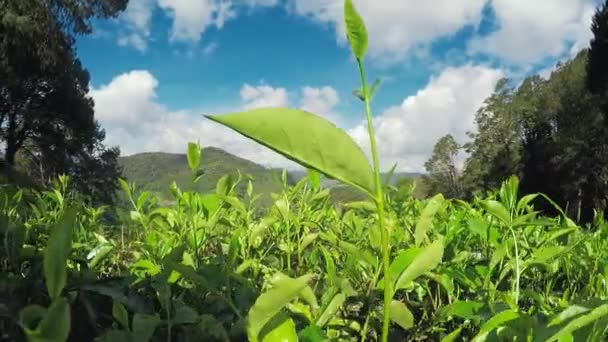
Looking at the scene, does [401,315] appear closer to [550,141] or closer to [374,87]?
[374,87]

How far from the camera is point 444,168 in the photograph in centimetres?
4566

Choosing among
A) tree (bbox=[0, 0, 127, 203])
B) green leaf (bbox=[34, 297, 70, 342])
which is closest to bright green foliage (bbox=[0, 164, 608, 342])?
green leaf (bbox=[34, 297, 70, 342])

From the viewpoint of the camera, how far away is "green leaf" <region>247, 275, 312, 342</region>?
377mm

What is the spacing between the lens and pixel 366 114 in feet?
1.07

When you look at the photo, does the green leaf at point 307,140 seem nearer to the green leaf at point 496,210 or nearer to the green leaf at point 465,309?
the green leaf at point 465,309

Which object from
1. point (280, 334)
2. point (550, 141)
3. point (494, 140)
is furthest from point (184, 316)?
point (494, 140)

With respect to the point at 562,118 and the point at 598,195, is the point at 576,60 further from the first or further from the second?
the point at 598,195

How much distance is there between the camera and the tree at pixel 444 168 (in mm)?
44344

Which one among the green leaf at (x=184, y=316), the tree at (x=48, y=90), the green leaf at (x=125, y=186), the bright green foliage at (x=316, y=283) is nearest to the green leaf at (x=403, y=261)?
the bright green foliage at (x=316, y=283)

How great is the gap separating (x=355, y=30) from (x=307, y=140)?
8 cm

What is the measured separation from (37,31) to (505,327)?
61.8 ft

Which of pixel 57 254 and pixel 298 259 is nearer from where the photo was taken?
pixel 57 254

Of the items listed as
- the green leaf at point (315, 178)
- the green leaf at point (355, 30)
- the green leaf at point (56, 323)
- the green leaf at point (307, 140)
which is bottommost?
the green leaf at point (56, 323)

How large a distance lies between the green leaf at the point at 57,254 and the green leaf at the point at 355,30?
0.72 feet
